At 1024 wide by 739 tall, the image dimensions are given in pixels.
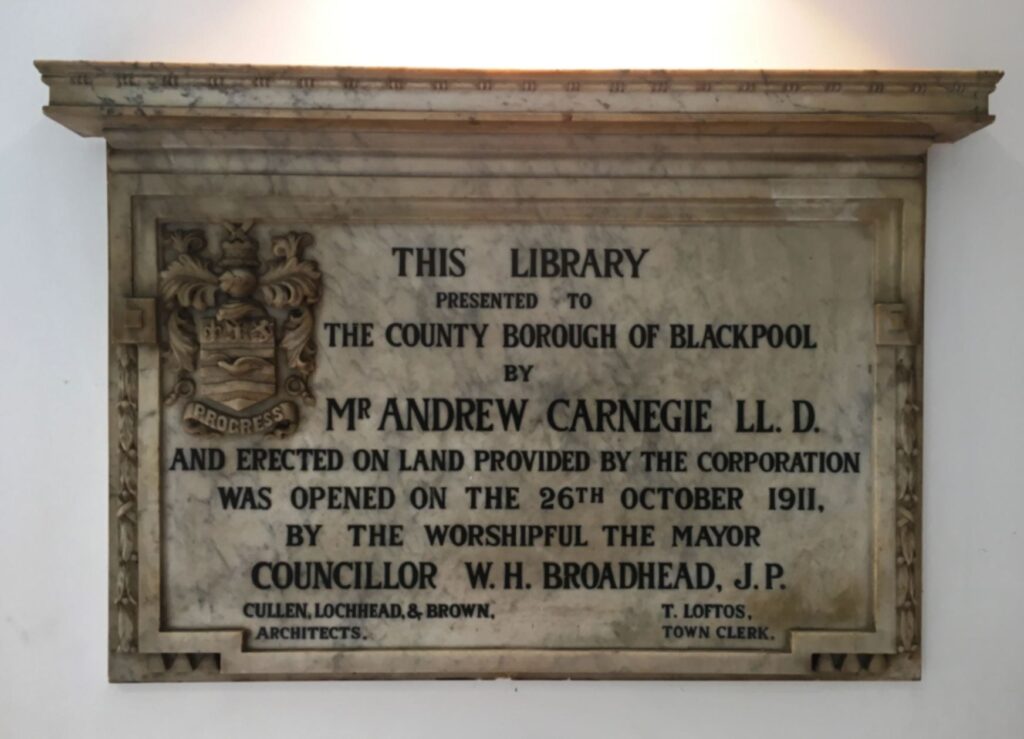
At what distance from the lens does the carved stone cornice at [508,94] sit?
162cm

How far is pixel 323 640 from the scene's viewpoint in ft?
5.90

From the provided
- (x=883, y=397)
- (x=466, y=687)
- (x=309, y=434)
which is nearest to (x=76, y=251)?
(x=309, y=434)

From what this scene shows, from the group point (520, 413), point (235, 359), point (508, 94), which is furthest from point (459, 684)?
point (508, 94)

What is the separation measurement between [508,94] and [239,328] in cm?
77

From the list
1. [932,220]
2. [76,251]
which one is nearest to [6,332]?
[76,251]

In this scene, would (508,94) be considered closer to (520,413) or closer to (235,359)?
(520,413)

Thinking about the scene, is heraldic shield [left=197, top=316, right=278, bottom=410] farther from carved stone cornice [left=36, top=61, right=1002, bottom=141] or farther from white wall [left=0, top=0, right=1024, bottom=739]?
carved stone cornice [left=36, top=61, right=1002, bottom=141]

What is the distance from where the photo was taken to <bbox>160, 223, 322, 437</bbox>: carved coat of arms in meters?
1.76

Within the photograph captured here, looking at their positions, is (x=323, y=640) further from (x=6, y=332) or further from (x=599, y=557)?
(x=6, y=332)

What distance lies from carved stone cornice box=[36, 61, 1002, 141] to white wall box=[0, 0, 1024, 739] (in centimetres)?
22

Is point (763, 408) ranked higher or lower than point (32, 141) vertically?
lower

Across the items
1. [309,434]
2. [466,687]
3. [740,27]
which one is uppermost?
[740,27]

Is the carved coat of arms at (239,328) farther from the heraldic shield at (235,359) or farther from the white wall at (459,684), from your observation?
the white wall at (459,684)

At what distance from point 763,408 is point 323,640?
1.12 m
